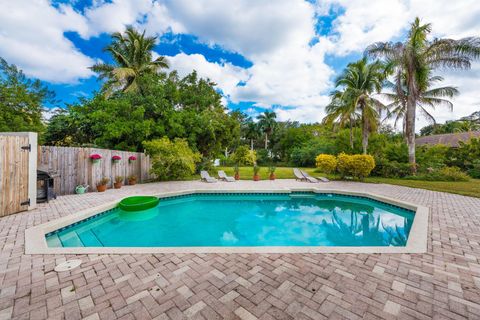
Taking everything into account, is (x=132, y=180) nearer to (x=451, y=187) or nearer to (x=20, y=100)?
(x=20, y=100)

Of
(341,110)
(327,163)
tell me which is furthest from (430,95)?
(327,163)

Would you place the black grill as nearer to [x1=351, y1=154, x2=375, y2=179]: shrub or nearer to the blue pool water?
the blue pool water

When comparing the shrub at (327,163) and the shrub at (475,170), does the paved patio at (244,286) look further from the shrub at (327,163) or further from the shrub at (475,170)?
the shrub at (475,170)

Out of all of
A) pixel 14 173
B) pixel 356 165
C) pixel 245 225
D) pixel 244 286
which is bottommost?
pixel 245 225

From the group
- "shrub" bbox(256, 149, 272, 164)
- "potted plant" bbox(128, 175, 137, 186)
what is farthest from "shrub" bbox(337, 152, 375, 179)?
"shrub" bbox(256, 149, 272, 164)

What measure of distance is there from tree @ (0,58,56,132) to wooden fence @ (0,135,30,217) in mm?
12718

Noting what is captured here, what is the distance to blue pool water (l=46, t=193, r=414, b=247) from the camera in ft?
16.2

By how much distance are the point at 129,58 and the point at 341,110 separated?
19.0m

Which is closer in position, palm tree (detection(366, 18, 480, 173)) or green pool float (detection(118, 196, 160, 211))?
green pool float (detection(118, 196, 160, 211))

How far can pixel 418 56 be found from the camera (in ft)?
41.1

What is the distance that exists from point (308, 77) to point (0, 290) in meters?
16.7

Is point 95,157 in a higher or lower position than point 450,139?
lower

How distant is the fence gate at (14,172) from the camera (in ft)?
16.0

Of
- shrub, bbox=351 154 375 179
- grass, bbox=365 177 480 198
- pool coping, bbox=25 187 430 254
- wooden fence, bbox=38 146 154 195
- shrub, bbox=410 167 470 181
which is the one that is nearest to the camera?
pool coping, bbox=25 187 430 254
